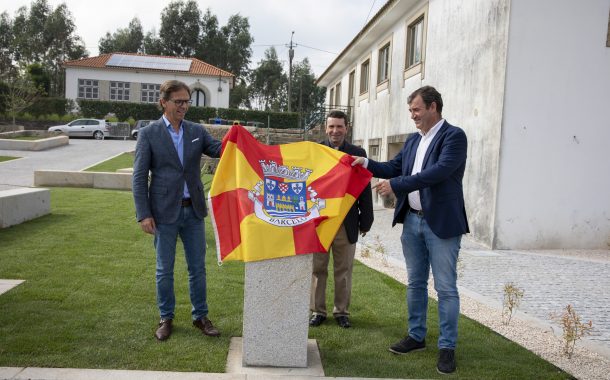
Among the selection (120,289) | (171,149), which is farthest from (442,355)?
(120,289)

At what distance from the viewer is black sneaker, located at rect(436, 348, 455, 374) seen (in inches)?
157

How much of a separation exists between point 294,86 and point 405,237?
229ft

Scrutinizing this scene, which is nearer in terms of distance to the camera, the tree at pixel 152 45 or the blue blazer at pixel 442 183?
the blue blazer at pixel 442 183

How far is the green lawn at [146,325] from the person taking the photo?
3.98m

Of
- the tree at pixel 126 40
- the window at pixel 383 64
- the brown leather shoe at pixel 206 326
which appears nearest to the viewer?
the brown leather shoe at pixel 206 326

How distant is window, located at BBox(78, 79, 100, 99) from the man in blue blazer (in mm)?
45246

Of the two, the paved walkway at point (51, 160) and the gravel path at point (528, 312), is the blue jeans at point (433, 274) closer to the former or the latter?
the gravel path at point (528, 312)

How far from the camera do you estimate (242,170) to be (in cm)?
412

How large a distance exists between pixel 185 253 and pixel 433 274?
6.75ft

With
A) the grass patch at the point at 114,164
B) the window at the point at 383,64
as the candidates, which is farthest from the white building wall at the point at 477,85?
the grass patch at the point at 114,164

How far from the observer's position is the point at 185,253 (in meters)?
4.57

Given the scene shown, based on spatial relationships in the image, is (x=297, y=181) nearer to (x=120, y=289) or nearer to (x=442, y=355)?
(x=442, y=355)

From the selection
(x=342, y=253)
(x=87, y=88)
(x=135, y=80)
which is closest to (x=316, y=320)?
(x=342, y=253)

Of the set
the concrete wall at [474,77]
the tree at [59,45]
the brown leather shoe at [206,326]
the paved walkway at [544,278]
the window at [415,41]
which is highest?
the tree at [59,45]
